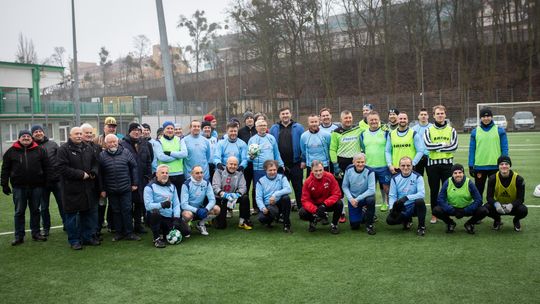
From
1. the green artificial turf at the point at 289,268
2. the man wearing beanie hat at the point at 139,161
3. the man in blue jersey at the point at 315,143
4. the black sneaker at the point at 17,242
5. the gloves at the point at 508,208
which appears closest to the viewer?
the green artificial turf at the point at 289,268

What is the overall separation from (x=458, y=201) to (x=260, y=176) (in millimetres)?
3169

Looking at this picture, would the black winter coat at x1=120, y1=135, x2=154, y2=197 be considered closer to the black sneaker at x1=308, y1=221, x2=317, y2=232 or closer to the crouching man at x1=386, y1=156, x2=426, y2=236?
the black sneaker at x1=308, y1=221, x2=317, y2=232

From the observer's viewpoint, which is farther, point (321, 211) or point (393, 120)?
point (393, 120)

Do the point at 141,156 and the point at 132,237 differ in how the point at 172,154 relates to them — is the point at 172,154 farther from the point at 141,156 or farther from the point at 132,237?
the point at 132,237

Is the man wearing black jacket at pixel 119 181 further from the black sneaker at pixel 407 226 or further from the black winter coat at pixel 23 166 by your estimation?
the black sneaker at pixel 407 226

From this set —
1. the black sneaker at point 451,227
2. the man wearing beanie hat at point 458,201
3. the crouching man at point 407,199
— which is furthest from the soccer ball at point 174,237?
the black sneaker at point 451,227

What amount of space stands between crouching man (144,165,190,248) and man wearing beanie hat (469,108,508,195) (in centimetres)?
464

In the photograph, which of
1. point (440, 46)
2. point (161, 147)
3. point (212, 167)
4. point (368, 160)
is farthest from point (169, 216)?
point (440, 46)

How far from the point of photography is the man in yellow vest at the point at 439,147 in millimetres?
7180

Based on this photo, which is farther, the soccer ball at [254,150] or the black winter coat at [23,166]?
the soccer ball at [254,150]

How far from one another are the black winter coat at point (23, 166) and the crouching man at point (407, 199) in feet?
17.4

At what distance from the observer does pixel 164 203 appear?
259 inches

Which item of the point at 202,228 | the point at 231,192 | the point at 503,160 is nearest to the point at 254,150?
the point at 231,192

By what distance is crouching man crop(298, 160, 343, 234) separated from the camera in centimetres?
695
